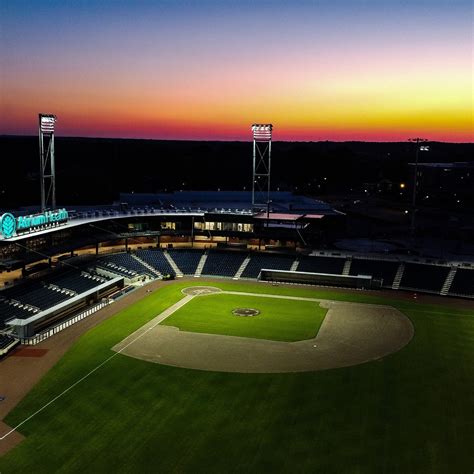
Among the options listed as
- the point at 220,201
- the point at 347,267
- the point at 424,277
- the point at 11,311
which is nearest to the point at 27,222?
the point at 11,311

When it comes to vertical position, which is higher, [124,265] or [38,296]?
[124,265]

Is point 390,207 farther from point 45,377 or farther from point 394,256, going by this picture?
point 45,377

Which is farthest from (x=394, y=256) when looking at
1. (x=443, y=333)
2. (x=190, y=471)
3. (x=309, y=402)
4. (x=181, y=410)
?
(x=190, y=471)

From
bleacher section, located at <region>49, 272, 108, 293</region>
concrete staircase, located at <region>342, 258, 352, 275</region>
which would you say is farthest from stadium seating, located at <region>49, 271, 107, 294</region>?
concrete staircase, located at <region>342, 258, 352, 275</region>

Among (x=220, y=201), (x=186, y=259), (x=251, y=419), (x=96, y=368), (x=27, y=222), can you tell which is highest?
(x=27, y=222)

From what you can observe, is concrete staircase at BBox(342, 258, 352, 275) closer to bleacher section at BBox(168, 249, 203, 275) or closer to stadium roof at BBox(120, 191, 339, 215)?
stadium roof at BBox(120, 191, 339, 215)

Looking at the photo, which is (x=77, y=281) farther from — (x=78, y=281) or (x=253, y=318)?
(x=253, y=318)
